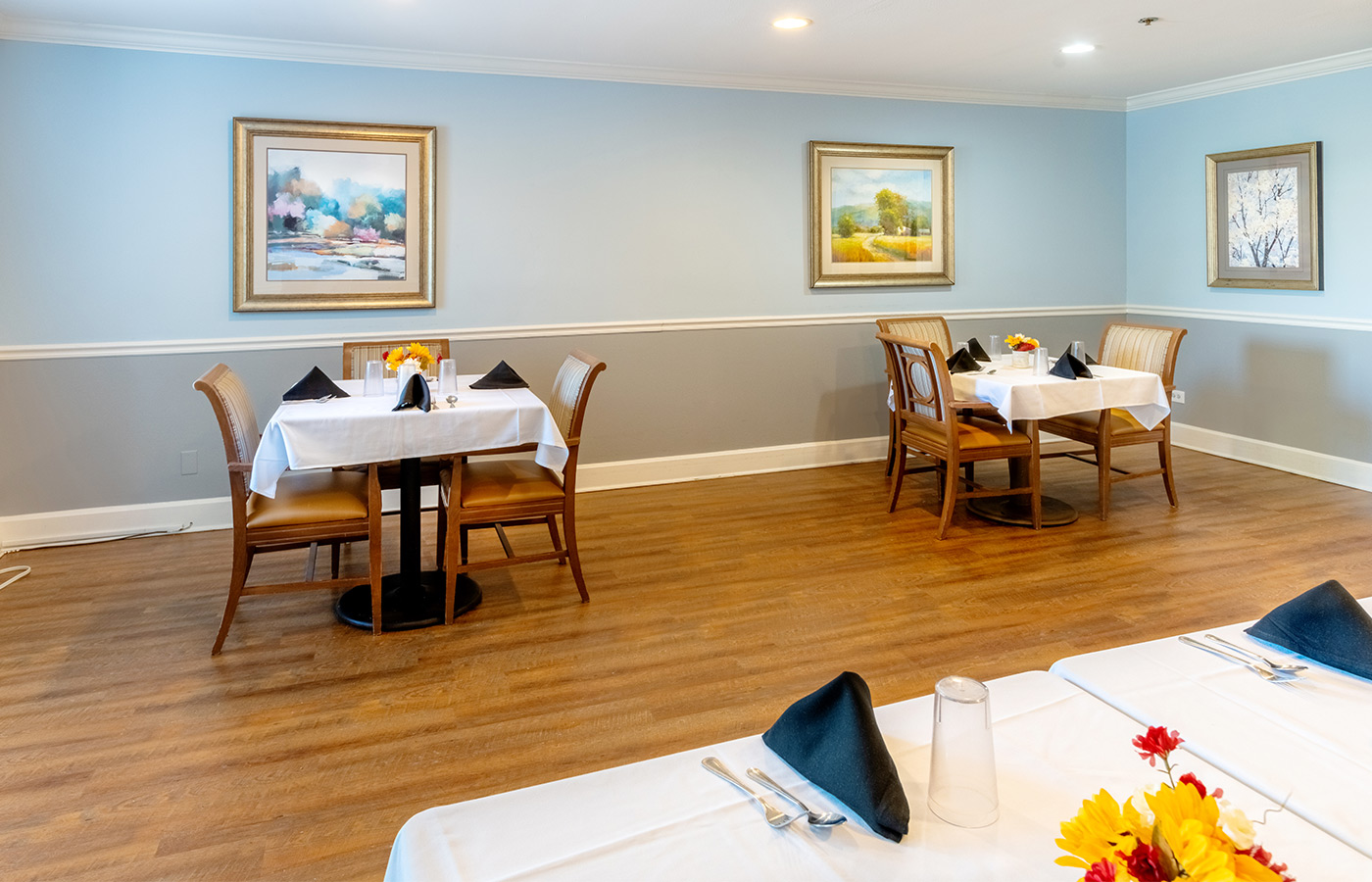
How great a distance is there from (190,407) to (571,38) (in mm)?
2737

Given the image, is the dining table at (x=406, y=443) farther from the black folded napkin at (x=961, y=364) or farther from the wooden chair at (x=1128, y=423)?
the wooden chair at (x=1128, y=423)

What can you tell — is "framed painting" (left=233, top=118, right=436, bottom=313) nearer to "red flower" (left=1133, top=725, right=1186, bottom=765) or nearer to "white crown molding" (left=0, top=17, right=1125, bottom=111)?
"white crown molding" (left=0, top=17, right=1125, bottom=111)

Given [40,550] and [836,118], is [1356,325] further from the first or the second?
[40,550]

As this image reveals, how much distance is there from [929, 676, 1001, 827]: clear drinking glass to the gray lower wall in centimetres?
450

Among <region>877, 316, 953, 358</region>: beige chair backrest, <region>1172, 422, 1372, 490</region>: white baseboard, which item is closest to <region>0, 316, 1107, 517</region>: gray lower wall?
<region>877, 316, 953, 358</region>: beige chair backrest

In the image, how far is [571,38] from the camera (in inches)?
183

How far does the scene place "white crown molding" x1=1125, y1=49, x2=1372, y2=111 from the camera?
17.0ft

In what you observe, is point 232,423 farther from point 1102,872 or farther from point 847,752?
point 1102,872

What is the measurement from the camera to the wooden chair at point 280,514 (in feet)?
10.6

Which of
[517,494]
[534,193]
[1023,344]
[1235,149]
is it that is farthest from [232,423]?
[1235,149]

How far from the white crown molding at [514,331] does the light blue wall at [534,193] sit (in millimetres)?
43

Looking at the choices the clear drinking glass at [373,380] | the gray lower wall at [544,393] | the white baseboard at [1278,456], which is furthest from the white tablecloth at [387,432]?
the white baseboard at [1278,456]

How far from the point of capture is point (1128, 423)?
489 cm

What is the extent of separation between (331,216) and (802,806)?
181 inches
